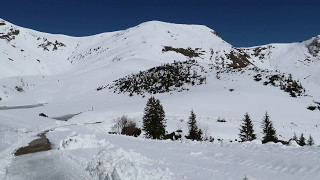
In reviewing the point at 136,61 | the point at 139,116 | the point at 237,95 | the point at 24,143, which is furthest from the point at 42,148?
the point at 136,61

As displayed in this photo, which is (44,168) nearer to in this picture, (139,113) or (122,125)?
(122,125)

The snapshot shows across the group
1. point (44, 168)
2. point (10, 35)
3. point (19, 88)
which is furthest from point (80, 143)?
point (10, 35)

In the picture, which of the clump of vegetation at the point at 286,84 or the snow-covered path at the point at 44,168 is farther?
the clump of vegetation at the point at 286,84

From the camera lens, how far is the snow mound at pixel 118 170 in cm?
1302

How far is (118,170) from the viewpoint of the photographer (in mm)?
12930

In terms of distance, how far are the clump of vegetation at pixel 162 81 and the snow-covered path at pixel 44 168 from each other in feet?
215

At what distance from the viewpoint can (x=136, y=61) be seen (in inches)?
5645

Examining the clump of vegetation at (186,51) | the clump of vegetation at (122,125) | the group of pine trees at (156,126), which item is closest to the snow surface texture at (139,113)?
the clump of vegetation at (186,51)

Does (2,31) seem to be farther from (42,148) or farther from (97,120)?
(42,148)

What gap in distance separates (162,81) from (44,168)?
76.5 meters

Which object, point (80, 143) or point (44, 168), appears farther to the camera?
point (80, 143)

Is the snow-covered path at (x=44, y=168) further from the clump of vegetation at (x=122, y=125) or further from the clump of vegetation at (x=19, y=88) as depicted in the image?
the clump of vegetation at (x=19, y=88)

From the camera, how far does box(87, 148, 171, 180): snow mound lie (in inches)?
513

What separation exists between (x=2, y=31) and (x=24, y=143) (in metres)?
176
